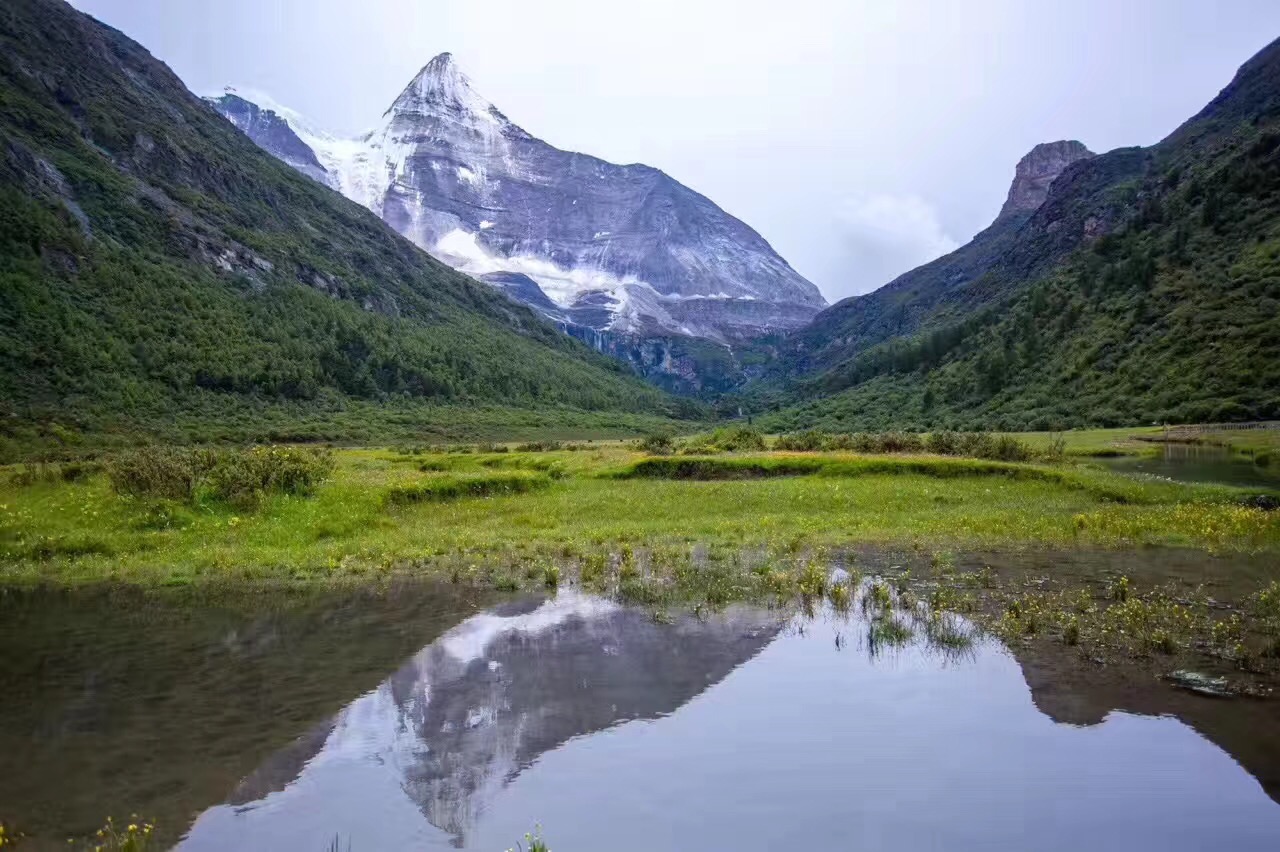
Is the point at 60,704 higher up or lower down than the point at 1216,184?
lower down

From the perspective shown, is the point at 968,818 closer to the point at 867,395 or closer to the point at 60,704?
the point at 60,704

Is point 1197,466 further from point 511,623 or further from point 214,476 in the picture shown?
point 214,476

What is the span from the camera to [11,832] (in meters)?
8.81

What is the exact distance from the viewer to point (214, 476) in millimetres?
32344

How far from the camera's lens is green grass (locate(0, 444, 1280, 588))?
978 inches

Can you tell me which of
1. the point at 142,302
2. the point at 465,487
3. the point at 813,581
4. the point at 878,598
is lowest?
the point at 878,598

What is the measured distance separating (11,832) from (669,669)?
9.37 m

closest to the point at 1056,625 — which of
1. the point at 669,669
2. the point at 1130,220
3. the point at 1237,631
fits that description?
the point at 1237,631

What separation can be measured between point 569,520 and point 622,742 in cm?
2272

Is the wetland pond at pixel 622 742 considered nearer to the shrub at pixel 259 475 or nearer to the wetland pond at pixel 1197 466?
the shrub at pixel 259 475

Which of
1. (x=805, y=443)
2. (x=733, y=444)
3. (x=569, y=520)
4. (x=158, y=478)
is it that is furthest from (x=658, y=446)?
(x=158, y=478)

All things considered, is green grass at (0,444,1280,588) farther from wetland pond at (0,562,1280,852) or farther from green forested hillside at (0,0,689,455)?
green forested hillside at (0,0,689,455)

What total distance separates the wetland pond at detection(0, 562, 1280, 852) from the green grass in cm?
730

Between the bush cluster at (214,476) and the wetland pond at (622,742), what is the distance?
15189 millimetres
